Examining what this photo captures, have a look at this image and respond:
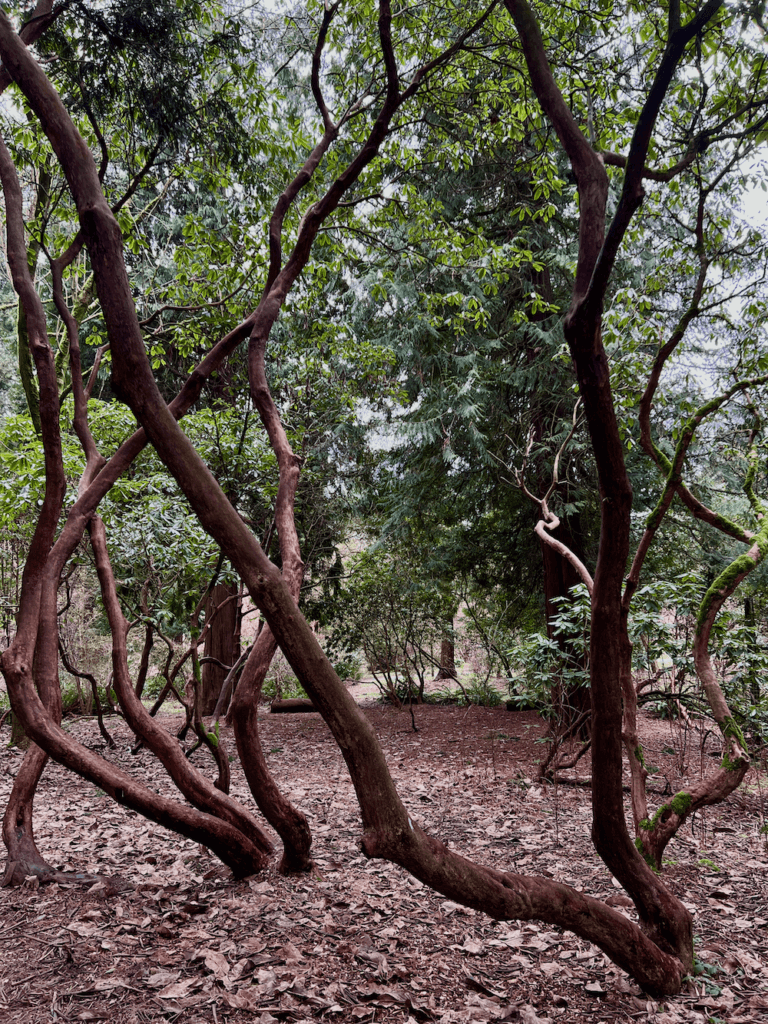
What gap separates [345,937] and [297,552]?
189cm

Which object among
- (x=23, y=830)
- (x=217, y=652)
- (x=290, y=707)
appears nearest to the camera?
(x=23, y=830)

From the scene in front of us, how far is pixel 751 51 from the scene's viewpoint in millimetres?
3012

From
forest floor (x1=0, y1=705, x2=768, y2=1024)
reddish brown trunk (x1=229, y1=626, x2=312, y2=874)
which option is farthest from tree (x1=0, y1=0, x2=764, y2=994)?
forest floor (x1=0, y1=705, x2=768, y2=1024)

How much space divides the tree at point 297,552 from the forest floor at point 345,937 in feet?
0.87

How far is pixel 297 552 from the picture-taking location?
357 centimetres

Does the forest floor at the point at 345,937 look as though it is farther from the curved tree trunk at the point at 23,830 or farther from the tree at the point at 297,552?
the tree at the point at 297,552

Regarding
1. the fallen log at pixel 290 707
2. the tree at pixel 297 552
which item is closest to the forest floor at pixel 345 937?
the tree at pixel 297 552

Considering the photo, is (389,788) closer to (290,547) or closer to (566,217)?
(290,547)

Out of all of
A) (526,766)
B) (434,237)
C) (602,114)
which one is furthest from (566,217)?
(526,766)

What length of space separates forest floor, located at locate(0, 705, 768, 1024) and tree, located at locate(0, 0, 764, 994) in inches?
10.5

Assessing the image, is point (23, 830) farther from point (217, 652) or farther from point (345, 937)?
point (217, 652)

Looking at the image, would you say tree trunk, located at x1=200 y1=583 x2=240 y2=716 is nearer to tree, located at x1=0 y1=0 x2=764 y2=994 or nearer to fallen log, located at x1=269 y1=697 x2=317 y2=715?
fallen log, located at x1=269 y1=697 x2=317 y2=715

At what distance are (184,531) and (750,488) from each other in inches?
198

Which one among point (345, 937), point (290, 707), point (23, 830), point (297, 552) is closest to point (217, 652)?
point (290, 707)
